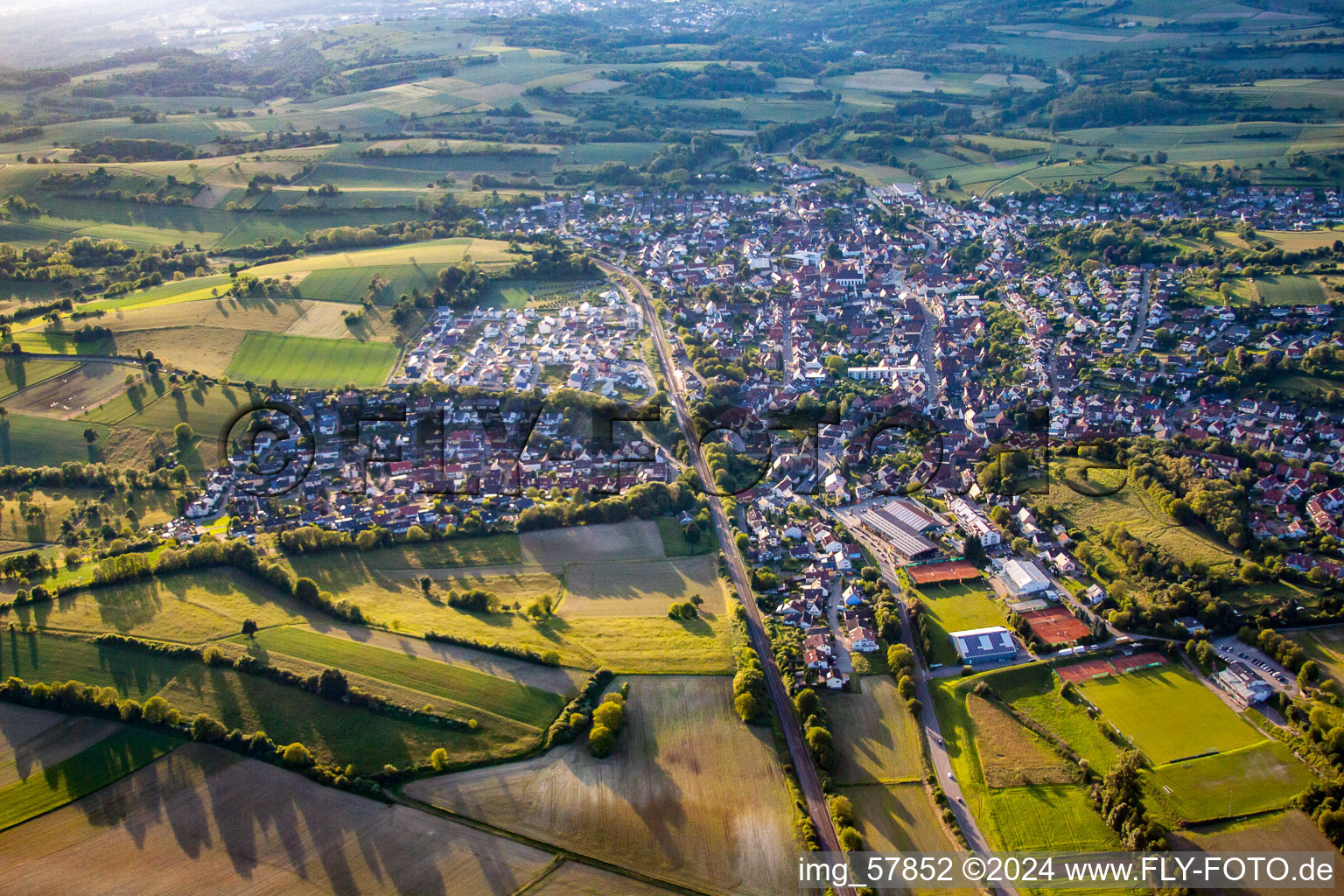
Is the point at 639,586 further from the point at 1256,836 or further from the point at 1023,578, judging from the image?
the point at 1256,836

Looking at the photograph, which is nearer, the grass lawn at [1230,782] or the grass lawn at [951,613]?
the grass lawn at [1230,782]

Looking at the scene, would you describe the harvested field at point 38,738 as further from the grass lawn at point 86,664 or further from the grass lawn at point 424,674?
the grass lawn at point 424,674

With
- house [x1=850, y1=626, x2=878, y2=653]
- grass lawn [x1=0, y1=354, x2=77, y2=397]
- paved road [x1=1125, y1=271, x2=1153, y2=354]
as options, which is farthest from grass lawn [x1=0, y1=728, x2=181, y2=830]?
paved road [x1=1125, y1=271, x2=1153, y2=354]

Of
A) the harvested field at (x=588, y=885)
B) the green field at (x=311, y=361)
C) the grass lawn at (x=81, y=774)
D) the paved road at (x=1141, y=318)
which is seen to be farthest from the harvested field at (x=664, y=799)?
the paved road at (x=1141, y=318)

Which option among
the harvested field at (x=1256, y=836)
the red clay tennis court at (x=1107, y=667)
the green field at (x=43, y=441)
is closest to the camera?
the harvested field at (x=1256, y=836)

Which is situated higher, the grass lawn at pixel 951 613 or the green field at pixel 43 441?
the green field at pixel 43 441

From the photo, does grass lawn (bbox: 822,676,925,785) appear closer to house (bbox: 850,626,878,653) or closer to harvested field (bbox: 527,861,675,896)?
house (bbox: 850,626,878,653)
